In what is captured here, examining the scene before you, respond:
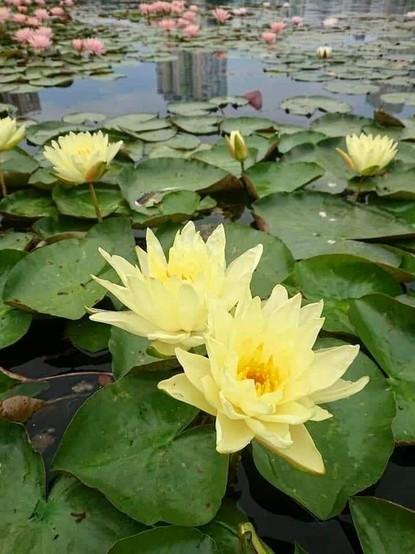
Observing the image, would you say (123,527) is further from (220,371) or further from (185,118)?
(185,118)

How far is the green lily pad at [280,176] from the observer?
2328 millimetres

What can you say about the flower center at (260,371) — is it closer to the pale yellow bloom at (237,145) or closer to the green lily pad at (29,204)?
the pale yellow bloom at (237,145)

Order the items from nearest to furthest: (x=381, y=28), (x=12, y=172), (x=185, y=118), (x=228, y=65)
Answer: (x=12, y=172), (x=185, y=118), (x=228, y=65), (x=381, y=28)

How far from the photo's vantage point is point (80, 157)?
186cm

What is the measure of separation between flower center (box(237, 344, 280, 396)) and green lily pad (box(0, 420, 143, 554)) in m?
0.44

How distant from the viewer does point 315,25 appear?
9820mm

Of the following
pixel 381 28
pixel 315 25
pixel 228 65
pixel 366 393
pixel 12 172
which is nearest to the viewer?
pixel 366 393

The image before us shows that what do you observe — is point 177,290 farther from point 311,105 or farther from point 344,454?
point 311,105

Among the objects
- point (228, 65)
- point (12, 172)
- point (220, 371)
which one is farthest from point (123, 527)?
point (228, 65)

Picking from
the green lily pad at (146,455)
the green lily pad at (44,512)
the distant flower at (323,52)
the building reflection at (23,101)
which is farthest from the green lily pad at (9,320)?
the distant flower at (323,52)

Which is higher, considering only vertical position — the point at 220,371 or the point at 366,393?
the point at 220,371

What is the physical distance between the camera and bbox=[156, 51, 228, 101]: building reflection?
4.66 m

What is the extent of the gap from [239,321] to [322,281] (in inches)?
33.4

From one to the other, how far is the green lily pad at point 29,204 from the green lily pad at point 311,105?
230 cm
